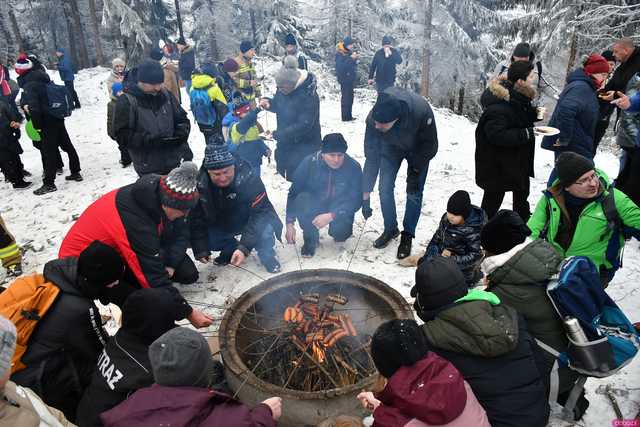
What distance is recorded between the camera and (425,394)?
1801mm

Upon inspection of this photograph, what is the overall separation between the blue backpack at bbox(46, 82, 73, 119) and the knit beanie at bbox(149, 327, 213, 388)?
21.5 ft

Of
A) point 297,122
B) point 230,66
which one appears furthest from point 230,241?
point 230,66

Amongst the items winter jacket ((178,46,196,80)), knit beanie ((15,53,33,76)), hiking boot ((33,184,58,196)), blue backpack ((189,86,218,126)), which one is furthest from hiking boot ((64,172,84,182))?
winter jacket ((178,46,196,80))

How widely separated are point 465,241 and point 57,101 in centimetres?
697

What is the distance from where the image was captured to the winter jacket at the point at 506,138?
4.33 meters

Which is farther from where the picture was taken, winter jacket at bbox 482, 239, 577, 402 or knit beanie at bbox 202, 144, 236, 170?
knit beanie at bbox 202, 144, 236, 170

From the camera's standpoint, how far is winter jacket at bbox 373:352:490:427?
178 cm

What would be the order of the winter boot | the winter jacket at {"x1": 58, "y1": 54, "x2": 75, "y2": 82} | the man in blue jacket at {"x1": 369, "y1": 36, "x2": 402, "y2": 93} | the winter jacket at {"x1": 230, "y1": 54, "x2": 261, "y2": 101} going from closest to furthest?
1. the winter boot
2. the winter jacket at {"x1": 230, "y1": 54, "x2": 261, "y2": 101}
3. the man in blue jacket at {"x1": 369, "y1": 36, "x2": 402, "y2": 93}
4. the winter jacket at {"x1": 58, "y1": 54, "x2": 75, "y2": 82}

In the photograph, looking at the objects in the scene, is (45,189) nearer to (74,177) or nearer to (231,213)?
(74,177)

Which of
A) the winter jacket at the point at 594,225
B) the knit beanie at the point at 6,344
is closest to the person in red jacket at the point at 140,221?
the knit beanie at the point at 6,344

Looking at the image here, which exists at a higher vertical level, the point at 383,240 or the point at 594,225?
the point at 594,225

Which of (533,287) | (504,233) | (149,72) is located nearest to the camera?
(533,287)

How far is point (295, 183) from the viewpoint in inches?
204

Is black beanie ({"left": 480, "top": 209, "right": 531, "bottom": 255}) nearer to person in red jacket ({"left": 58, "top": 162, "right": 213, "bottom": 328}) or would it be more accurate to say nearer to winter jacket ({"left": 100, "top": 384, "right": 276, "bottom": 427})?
winter jacket ({"left": 100, "top": 384, "right": 276, "bottom": 427})
